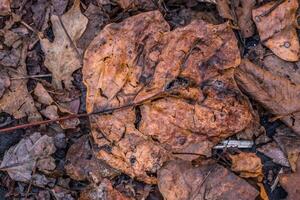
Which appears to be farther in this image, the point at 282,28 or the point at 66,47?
the point at 66,47

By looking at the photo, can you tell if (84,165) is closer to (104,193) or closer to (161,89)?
(104,193)

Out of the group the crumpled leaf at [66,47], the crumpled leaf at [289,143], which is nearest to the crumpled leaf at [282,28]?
the crumpled leaf at [289,143]

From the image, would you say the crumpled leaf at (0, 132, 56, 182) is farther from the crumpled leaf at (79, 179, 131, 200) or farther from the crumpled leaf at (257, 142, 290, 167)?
the crumpled leaf at (257, 142, 290, 167)

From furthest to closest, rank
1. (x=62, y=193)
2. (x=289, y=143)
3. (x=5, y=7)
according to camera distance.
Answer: (x=5, y=7), (x=62, y=193), (x=289, y=143)

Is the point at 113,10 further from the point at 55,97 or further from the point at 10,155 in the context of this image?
the point at 10,155

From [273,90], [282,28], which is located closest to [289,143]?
[273,90]

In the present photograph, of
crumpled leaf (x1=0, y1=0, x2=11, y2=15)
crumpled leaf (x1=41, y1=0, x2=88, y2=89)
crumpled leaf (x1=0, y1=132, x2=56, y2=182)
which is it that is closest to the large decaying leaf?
crumpled leaf (x1=41, y1=0, x2=88, y2=89)
